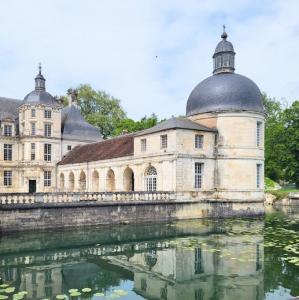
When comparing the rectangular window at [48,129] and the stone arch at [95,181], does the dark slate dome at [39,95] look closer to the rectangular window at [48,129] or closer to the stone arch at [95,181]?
the rectangular window at [48,129]

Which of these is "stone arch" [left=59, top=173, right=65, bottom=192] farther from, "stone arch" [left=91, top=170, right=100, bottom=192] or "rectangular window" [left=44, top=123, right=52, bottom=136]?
"stone arch" [left=91, top=170, right=100, bottom=192]

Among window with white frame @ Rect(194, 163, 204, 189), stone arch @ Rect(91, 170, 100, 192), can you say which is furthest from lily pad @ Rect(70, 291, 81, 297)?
stone arch @ Rect(91, 170, 100, 192)

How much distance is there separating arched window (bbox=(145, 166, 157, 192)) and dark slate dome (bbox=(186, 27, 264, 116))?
4916mm

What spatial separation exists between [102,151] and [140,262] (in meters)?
19.9

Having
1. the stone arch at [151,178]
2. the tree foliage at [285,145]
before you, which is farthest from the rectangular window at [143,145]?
the tree foliage at [285,145]

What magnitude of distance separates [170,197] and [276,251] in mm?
9912

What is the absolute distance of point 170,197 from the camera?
Result: 22.4 metres

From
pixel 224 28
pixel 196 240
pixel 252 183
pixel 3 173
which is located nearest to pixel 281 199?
pixel 252 183

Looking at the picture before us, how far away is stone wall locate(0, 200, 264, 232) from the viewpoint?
17.4 m

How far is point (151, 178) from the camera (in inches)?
971

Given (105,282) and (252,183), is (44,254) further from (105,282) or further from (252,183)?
(252,183)

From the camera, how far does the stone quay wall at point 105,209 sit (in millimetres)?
17484

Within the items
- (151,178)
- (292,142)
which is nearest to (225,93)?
(151,178)

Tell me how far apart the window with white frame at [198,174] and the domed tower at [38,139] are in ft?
56.0
